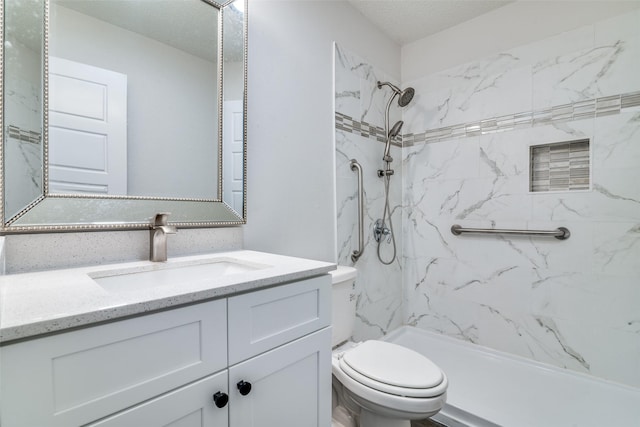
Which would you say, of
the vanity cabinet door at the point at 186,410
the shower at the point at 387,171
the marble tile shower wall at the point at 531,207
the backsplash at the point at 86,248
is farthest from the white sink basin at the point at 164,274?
the marble tile shower wall at the point at 531,207

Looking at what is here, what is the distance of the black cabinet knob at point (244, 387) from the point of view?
0.74m

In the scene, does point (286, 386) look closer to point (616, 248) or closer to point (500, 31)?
point (616, 248)

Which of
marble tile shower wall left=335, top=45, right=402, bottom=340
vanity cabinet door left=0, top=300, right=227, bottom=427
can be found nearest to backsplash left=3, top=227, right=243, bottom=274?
vanity cabinet door left=0, top=300, right=227, bottom=427

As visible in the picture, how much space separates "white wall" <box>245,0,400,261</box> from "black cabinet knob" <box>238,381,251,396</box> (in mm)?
753

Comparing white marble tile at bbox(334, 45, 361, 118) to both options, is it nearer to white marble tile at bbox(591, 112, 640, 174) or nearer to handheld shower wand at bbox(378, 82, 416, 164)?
handheld shower wand at bbox(378, 82, 416, 164)

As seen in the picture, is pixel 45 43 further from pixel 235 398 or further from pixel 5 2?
pixel 235 398

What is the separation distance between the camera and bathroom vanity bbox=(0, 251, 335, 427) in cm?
51

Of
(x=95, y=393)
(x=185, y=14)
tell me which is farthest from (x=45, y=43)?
(x=95, y=393)

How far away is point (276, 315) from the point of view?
83 centimetres

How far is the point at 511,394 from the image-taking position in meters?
1.72

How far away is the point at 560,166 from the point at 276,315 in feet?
6.58

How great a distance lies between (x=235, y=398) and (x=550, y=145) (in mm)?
2207

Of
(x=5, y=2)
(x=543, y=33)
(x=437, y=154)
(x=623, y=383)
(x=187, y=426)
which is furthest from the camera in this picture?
(x=437, y=154)

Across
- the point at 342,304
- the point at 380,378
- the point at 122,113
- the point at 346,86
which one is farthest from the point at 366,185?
the point at 122,113
